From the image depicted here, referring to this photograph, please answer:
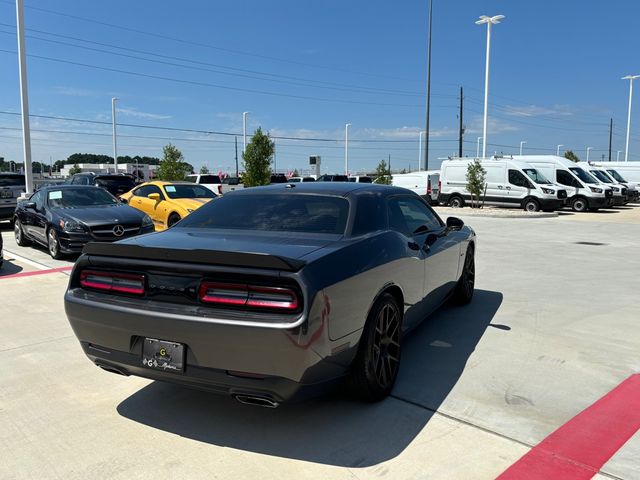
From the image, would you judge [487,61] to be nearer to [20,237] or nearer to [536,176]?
[536,176]

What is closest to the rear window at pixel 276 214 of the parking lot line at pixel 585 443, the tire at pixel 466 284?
the parking lot line at pixel 585 443

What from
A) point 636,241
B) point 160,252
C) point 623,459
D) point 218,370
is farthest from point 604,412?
point 636,241

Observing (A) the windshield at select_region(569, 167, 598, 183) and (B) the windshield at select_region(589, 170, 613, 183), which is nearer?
(A) the windshield at select_region(569, 167, 598, 183)

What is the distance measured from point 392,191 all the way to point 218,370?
2.39 meters

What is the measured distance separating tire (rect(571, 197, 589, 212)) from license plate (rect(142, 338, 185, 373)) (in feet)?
81.0

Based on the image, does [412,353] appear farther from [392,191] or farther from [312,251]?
[312,251]

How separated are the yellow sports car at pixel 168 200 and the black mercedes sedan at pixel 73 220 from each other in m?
1.54

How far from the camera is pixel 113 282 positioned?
10.4ft

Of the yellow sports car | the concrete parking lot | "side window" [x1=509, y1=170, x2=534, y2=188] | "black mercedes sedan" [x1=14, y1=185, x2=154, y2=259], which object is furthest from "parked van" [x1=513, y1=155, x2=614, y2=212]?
"black mercedes sedan" [x1=14, y1=185, x2=154, y2=259]

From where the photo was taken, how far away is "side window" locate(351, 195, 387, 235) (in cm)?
370

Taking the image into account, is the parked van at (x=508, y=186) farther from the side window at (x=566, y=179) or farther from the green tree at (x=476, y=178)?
the side window at (x=566, y=179)

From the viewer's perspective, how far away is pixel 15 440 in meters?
3.04

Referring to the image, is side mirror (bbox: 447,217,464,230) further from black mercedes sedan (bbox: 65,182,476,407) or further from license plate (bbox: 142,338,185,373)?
license plate (bbox: 142,338,185,373)

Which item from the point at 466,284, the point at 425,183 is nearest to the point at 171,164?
the point at 425,183
